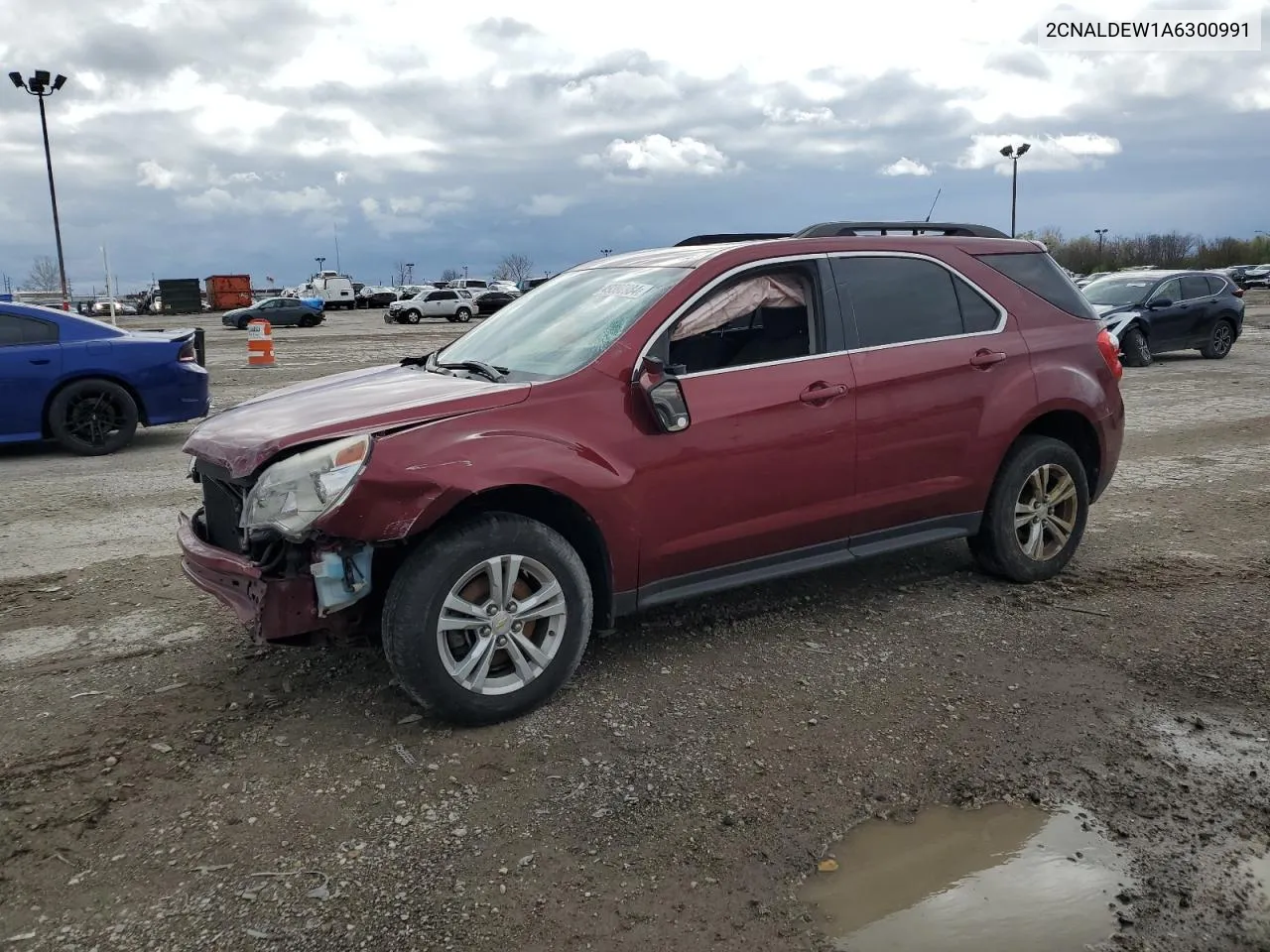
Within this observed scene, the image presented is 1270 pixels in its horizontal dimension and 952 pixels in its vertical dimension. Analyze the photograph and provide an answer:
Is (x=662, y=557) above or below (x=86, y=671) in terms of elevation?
above

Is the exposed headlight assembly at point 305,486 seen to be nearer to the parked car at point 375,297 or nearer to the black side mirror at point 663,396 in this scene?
the black side mirror at point 663,396

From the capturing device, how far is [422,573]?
356 cm

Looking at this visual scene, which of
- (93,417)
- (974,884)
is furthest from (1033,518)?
(93,417)

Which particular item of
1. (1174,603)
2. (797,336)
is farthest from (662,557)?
(1174,603)

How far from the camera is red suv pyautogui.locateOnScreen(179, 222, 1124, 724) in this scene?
360 centimetres

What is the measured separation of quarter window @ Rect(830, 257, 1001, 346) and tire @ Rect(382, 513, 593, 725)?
6.22ft

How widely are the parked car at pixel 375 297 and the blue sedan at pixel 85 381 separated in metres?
54.2

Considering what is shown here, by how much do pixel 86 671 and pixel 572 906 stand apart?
8.83 ft

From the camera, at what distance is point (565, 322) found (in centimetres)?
460

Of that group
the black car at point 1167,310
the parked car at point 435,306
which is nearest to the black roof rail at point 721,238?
the black car at point 1167,310

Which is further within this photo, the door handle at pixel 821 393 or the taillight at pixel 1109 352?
the taillight at pixel 1109 352

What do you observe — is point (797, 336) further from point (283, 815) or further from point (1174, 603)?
point (283, 815)

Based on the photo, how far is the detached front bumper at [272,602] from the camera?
11.7 ft

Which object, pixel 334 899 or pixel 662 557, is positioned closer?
pixel 334 899
